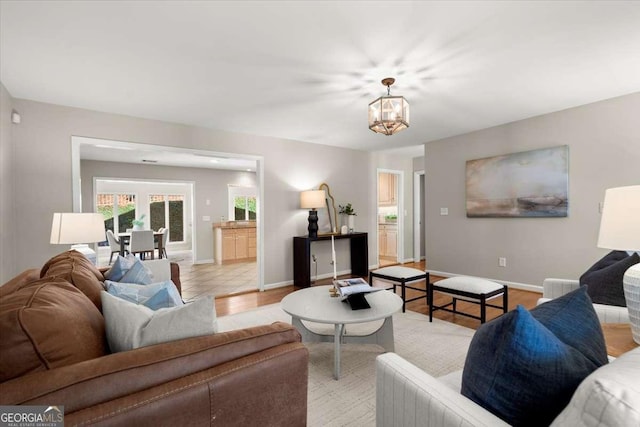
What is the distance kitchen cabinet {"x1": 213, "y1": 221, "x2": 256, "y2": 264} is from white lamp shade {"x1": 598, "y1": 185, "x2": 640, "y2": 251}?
677cm

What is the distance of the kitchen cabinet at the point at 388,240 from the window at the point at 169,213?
20.5 ft

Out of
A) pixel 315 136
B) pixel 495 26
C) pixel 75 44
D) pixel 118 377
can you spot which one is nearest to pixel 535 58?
pixel 495 26

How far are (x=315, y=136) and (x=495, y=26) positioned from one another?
2.96 meters

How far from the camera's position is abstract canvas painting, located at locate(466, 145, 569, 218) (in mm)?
3719

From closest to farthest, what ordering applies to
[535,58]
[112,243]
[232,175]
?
1. [535,58]
2. [112,243]
3. [232,175]

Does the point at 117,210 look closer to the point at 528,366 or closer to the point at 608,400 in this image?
the point at 528,366

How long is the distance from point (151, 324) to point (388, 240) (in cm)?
622

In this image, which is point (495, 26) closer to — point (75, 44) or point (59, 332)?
point (59, 332)

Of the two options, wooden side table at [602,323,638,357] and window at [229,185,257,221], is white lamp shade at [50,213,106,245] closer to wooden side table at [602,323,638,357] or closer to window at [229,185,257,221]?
wooden side table at [602,323,638,357]

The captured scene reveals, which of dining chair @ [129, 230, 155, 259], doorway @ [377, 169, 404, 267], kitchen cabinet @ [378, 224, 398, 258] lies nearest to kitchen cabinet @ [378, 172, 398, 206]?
doorway @ [377, 169, 404, 267]

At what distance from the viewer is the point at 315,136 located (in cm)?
464

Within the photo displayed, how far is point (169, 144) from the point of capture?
3.85 meters

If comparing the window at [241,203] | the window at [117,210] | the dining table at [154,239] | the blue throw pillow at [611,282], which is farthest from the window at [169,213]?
the blue throw pillow at [611,282]

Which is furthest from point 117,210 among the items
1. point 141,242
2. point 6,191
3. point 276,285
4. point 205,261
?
point 276,285
